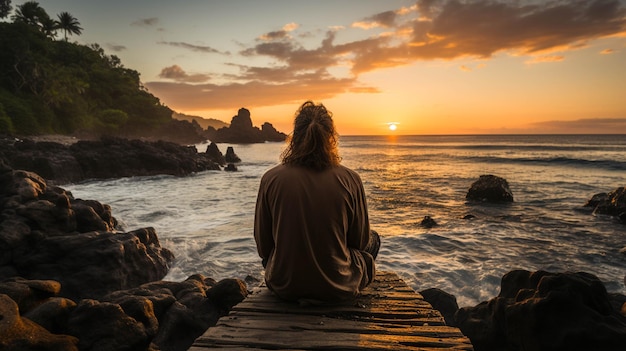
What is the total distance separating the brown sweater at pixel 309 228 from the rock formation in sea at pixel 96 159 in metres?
28.5

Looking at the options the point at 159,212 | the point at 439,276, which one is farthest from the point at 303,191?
the point at 159,212

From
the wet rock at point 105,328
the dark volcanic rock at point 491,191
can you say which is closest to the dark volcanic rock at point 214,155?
the dark volcanic rock at point 491,191

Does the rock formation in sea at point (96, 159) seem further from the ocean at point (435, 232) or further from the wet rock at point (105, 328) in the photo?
the wet rock at point (105, 328)

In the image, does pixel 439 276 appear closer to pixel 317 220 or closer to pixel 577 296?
pixel 577 296

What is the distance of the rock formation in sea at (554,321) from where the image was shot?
13.9 feet

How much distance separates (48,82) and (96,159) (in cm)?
3947

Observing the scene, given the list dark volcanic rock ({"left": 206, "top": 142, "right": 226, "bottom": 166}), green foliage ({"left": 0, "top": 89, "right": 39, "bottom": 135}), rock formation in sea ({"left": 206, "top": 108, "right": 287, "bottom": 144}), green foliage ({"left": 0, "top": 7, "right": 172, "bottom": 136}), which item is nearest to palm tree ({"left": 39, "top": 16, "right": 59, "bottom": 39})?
green foliage ({"left": 0, "top": 7, "right": 172, "bottom": 136})

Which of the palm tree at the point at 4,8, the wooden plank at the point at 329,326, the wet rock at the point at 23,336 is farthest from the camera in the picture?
the palm tree at the point at 4,8

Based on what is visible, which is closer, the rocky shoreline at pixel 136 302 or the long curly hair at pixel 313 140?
the long curly hair at pixel 313 140

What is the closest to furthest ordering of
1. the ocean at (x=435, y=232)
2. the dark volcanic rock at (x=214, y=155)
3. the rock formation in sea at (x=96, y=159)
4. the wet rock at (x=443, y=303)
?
1. the wet rock at (x=443, y=303)
2. the ocean at (x=435, y=232)
3. the rock formation in sea at (x=96, y=159)
4. the dark volcanic rock at (x=214, y=155)

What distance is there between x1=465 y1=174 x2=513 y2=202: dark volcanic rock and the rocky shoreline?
15163 millimetres

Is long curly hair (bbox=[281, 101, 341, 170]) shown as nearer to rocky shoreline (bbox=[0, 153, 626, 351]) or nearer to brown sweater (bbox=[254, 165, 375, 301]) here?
brown sweater (bbox=[254, 165, 375, 301])

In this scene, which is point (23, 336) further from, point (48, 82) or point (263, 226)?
point (48, 82)

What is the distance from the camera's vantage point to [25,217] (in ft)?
A: 28.5
